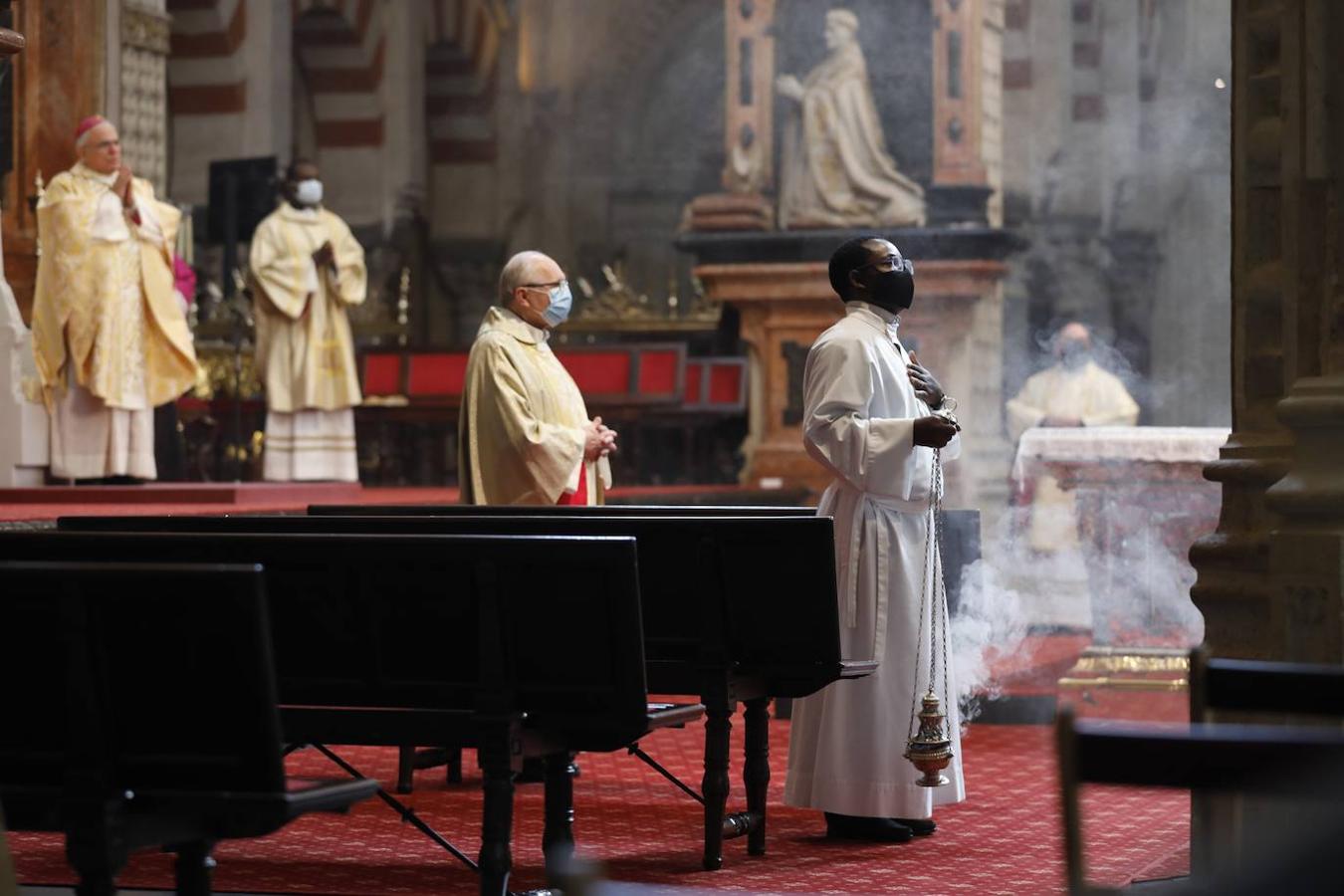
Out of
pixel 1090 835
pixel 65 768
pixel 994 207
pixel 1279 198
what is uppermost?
pixel 994 207

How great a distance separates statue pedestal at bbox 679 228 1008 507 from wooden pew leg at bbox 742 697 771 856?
8698 mm

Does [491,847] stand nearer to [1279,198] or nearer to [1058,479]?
[1279,198]

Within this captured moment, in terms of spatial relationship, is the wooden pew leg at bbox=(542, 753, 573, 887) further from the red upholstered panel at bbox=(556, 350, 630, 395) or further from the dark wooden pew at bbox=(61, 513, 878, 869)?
the red upholstered panel at bbox=(556, 350, 630, 395)

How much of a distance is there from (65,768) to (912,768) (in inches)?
108

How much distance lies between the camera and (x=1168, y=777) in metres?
2.46

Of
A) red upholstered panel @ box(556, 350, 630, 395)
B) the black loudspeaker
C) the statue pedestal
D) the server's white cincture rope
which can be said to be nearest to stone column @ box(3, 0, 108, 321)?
the black loudspeaker

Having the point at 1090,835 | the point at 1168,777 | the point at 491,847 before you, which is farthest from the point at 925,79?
the point at 1168,777

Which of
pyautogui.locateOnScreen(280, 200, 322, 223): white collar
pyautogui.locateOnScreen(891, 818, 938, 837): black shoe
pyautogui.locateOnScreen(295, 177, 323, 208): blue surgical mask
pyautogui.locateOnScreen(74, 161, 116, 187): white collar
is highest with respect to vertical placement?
pyautogui.locateOnScreen(295, 177, 323, 208): blue surgical mask

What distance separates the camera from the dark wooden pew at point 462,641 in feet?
14.6

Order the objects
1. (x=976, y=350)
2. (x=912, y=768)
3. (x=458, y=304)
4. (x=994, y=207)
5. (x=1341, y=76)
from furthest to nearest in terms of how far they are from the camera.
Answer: (x=458, y=304)
(x=994, y=207)
(x=976, y=350)
(x=912, y=768)
(x=1341, y=76)

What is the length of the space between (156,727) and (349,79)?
19036mm

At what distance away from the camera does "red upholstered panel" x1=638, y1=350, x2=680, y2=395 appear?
1574 cm

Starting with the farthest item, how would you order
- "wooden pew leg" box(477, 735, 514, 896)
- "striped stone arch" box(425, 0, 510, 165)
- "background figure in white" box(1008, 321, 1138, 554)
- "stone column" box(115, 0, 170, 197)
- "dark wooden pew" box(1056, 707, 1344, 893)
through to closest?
1. "striped stone arch" box(425, 0, 510, 165)
2. "stone column" box(115, 0, 170, 197)
3. "background figure in white" box(1008, 321, 1138, 554)
4. "wooden pew leg" box(477, 735, 514, 896)
5. "dark wooden pew" box(1056, 707, 1344, 893)

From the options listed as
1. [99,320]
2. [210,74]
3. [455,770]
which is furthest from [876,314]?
[210,74]
